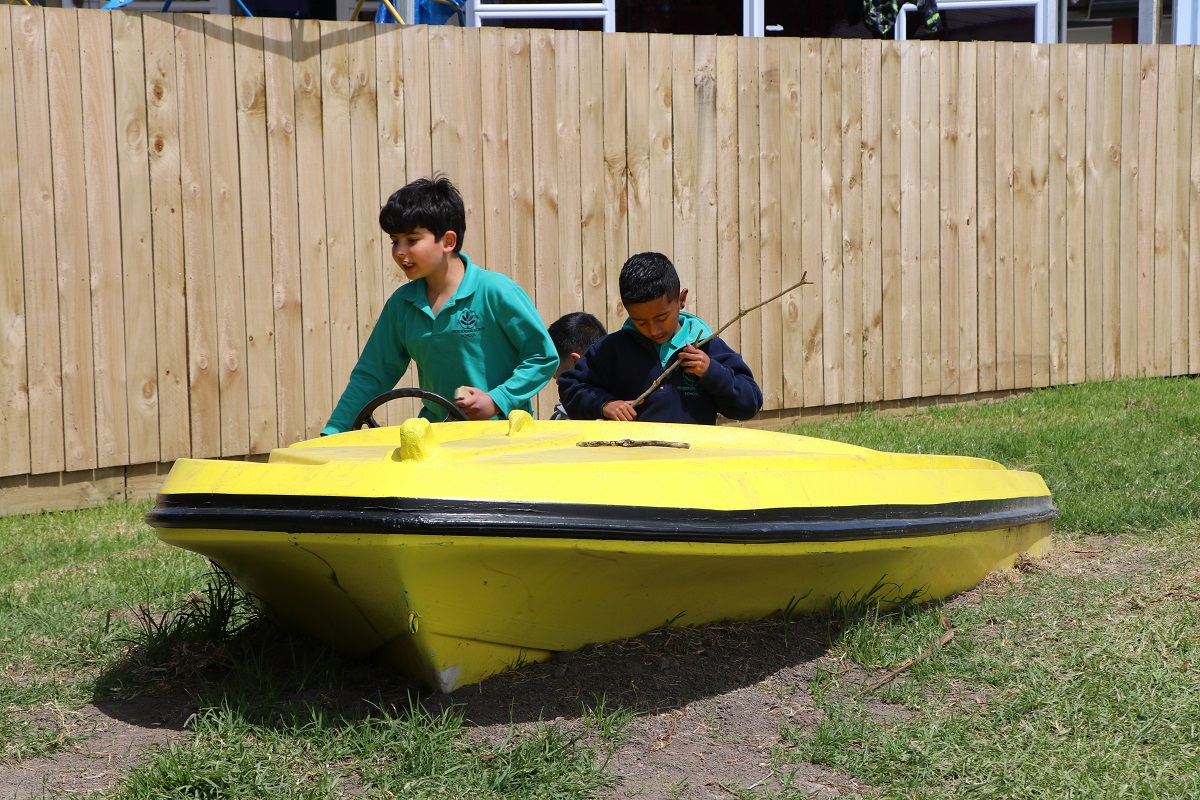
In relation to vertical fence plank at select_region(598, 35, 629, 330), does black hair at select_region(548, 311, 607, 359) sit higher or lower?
lower

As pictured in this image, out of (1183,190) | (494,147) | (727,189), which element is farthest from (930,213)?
(494,147)

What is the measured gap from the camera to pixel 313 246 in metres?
6.68

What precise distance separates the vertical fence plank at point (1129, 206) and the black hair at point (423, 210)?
5723 millimetres

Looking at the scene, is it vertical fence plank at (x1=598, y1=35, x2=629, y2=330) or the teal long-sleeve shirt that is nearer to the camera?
the teal long-sleeve shirt

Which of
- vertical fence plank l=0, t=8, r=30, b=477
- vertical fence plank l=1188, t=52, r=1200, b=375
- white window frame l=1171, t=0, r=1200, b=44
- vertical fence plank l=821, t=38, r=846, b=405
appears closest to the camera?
vertical fence plank l=0, t=8, r=30, b=477

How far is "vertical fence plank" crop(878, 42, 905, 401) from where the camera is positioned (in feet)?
26.5

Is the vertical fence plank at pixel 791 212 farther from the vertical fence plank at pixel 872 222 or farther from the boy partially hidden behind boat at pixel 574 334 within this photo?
the boy partially hidden behind boat at pixel 574 334

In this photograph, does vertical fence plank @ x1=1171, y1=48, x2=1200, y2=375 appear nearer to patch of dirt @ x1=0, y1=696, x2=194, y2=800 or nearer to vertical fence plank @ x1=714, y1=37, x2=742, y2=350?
vertical fence plank @ x1=714, y1=37, x2=742, y2=350

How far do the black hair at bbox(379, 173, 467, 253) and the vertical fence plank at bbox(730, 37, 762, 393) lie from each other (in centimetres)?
320

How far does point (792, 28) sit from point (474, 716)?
854 cm

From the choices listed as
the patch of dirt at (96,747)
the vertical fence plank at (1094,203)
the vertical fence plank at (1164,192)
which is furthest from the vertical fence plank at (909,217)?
the patch of dirt at (96,747)

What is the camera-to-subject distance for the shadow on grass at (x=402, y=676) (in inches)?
131

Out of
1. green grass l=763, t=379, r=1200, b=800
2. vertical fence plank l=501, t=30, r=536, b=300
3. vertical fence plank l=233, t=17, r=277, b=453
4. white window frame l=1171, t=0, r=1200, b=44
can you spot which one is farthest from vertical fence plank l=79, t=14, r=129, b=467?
white window frame l=1171, t=0, r=1200, b=44

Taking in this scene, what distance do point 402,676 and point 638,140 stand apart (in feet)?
14.8
